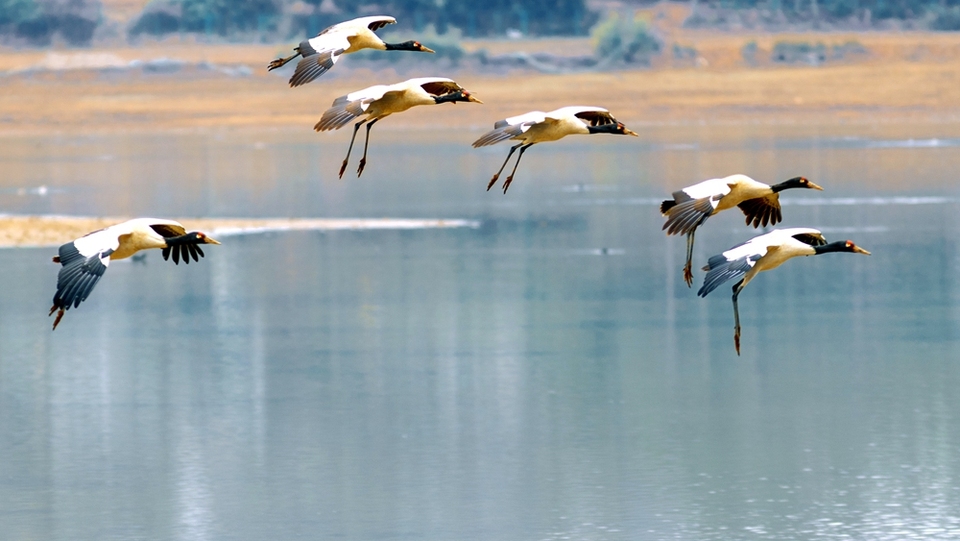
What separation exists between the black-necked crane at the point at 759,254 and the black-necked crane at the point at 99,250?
154 inches

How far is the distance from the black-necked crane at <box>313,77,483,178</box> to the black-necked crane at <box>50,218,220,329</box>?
146cm

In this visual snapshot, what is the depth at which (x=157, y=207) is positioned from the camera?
255 feet

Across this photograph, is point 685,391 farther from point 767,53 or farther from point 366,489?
point 767,53

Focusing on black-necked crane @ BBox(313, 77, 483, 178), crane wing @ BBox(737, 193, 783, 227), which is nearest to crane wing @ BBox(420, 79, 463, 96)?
black-necked crane @ BBox(313, 77, 483, 178)

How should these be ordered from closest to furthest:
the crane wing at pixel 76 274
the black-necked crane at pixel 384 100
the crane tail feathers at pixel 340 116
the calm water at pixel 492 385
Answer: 1. the crane wing at pixel 76 274
2. the crane tail feathers at pixel 340 116
3. the black-necked crane at pixel 384 100
4. the calm water at pixel 492 385

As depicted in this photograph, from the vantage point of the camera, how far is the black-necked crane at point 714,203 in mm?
13969

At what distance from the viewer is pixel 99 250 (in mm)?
14695

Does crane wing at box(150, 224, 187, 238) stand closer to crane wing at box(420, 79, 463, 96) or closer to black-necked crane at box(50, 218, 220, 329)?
black-necked crane at box(50, 218, 220, 329)

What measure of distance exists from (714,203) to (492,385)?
25002mm

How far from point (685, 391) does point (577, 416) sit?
3349 mm

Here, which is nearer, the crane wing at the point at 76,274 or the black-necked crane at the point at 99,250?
the crane wing at the point at 76,274

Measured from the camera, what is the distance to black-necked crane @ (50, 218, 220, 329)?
13.6 metres

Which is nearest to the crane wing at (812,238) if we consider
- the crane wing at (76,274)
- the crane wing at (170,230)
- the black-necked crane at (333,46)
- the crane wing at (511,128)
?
the crane wing at (511,128)

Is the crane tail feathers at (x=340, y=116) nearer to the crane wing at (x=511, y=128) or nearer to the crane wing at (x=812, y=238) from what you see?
the crane wing at (x=511, y=128)
